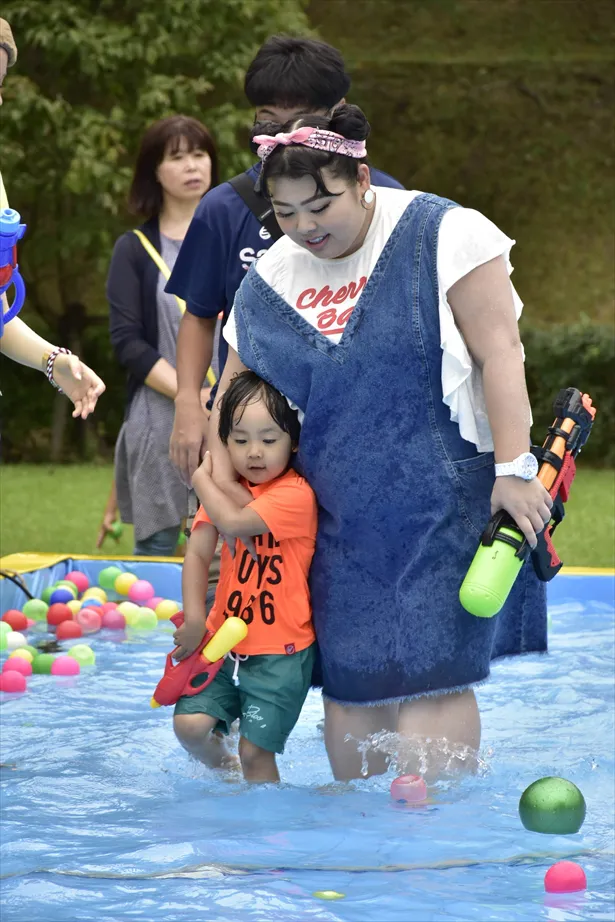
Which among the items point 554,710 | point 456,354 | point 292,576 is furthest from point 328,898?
point 554,710

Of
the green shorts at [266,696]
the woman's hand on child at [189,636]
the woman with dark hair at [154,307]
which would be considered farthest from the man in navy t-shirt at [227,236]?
the woman with dark hair at [154,307]

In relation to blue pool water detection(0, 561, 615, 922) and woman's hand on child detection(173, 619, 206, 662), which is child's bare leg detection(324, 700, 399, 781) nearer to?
blue pool water detection(0, 561, 615, 922)

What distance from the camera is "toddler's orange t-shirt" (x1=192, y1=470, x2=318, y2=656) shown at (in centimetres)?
379

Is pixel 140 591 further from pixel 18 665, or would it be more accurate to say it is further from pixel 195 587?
pixel 195 587

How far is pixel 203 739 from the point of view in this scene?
3990mm

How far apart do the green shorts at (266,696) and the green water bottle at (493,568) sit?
0.63 metres

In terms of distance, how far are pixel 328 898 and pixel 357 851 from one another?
0.34 metres

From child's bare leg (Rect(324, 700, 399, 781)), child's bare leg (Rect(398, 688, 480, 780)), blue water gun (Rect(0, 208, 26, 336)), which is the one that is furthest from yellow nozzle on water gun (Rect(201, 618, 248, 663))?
blue water gun (Rect(0, 208, 26, 336))

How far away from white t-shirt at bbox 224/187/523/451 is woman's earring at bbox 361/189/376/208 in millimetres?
46

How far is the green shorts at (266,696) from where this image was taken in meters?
3.88

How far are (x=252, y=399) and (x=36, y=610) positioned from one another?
3.30 metres

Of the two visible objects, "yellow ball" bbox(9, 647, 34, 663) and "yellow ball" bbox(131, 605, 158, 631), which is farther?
"yellow ball" bbox(131, 605, 158, 631)

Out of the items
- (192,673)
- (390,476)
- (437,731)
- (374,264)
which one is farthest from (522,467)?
(192,673)

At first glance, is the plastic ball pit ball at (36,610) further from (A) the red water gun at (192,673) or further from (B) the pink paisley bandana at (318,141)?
(B) the pink paisley bandana at (318,141)
